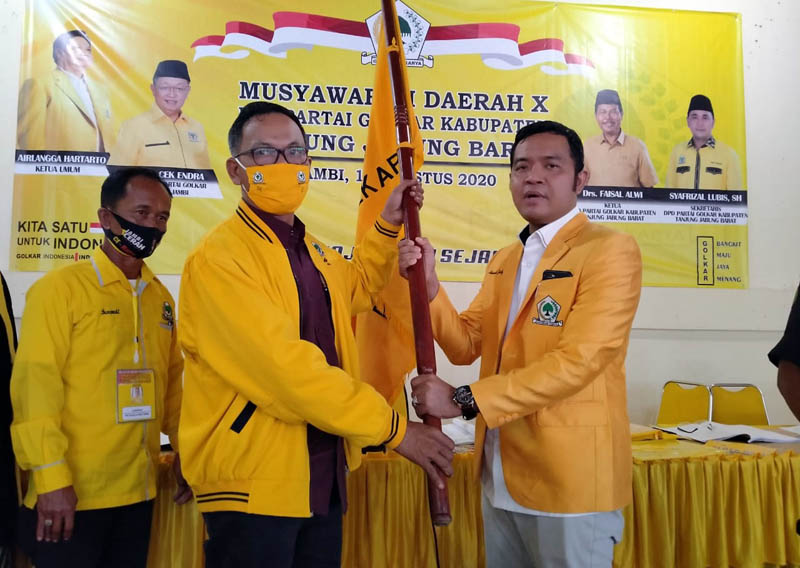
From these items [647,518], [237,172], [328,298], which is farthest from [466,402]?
[647,518]

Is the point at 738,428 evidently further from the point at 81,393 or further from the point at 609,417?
the point at 81,393

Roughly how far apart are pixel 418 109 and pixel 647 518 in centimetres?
285

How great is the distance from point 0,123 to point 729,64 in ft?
16.8

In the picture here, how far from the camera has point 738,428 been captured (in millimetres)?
3047

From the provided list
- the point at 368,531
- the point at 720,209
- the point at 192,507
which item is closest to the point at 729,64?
the point at 720,209

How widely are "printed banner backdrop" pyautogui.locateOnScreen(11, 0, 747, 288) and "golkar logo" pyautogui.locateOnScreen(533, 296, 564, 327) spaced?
7.99ft

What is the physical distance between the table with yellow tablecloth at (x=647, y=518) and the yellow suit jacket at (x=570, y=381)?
2.43ft

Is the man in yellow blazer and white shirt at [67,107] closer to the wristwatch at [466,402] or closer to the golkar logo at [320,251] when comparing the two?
the golkar logo at [320,251]

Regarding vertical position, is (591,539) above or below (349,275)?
below

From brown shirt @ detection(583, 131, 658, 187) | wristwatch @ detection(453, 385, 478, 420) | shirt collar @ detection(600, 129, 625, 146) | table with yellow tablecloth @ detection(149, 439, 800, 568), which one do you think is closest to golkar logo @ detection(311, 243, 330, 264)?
wristwatch @ detection(453, 385, 478, 420)

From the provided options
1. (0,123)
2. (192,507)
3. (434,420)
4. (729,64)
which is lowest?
(192,507)

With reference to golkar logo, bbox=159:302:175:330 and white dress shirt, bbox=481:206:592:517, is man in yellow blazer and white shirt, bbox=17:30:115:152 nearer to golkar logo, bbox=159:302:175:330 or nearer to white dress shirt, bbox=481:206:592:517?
golkar logo, bbox=159:302:175:330

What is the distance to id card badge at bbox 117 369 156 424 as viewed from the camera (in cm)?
182

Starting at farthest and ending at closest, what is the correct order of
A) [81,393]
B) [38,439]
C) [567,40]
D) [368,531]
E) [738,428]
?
[567,40] < [738,428] < [368,531] < [81,393] < [38,439]
